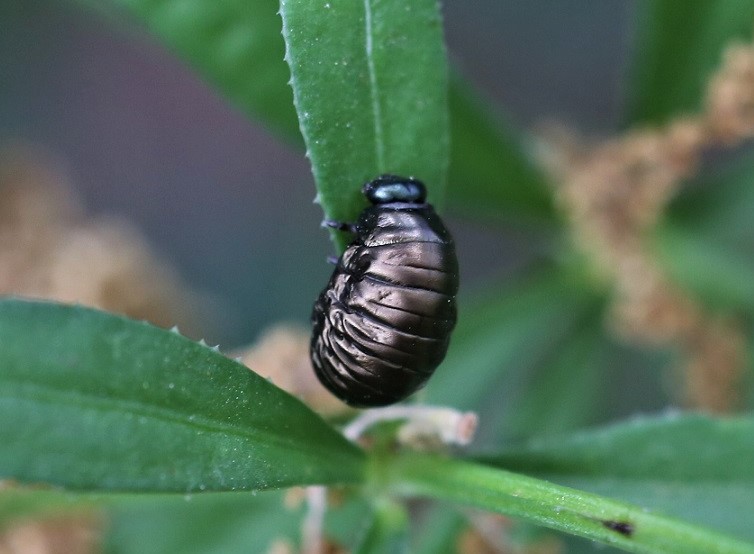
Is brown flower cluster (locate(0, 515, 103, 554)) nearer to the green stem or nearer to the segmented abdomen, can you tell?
the segmented abdomen

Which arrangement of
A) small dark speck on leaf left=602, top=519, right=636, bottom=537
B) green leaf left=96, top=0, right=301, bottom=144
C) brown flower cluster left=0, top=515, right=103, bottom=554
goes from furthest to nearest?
brown flower cluster left=0, top=515, right=103, bottom=554
green leaf left=96, top=0, right=301, bottom=144
small dark speck on leaf left=602, top=519, right=636, bottom=537

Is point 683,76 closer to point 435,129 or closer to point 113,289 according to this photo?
point 435,129

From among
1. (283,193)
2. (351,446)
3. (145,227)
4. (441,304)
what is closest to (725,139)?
(441,304)

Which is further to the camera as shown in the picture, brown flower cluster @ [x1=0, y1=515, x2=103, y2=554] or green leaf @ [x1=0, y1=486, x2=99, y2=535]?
brown flower cluster @ [x1=0, y1=515, x2=103, y2=554]

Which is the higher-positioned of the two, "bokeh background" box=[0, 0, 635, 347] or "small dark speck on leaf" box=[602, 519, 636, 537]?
"bokeh background" box=[0, 0, 635, 347]

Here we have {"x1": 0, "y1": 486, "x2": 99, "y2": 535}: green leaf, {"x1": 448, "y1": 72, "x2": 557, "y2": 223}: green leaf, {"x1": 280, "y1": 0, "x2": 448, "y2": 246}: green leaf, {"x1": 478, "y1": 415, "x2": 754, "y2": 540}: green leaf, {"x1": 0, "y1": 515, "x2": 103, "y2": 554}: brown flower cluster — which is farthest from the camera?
{"x1": 448, "y1": 72, "x2": 557, "y2": 223}: green leaf

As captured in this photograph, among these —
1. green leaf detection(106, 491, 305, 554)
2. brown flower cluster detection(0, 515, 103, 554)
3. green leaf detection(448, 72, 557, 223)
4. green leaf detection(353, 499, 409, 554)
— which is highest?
green leaf detection(448, 72, 557, 223)

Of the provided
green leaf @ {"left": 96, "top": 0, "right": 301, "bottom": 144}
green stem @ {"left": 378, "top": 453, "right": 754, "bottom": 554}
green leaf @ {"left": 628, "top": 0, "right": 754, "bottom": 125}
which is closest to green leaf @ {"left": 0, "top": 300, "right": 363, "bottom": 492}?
green stem @ {"left": 378, "top": 453, "right": 754, "bottom": 554}
